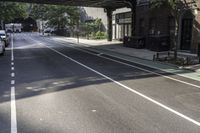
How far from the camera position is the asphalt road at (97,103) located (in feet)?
23.5

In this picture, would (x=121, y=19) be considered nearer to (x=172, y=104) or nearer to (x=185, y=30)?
(x=185, y=30)

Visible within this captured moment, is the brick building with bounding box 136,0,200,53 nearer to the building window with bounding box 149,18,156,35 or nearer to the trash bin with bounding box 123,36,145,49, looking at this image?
the building window with bounding box 149,18,156,35

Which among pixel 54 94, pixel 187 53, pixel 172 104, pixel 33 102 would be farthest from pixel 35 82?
pixel 187 53

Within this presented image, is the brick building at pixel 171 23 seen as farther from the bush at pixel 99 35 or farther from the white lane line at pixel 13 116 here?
the bush at pixel 99 35

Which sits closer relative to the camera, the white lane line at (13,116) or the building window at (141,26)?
the white lane line at (13,116)

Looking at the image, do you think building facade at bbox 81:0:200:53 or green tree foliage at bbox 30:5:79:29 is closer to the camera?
building facade at bbox 81:0:200:53

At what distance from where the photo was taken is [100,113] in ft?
27.0

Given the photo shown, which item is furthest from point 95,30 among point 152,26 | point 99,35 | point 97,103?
point 97,103

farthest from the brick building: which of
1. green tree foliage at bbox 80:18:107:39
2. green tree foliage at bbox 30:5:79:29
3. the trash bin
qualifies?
green tree foliage at bbox 30:5:79:29

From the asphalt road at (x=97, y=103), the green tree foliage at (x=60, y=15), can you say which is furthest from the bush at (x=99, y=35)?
the asphalt road at (x=97, y=103)

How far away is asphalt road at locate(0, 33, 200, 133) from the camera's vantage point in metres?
7.18

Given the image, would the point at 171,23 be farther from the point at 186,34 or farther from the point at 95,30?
the point at 95,30

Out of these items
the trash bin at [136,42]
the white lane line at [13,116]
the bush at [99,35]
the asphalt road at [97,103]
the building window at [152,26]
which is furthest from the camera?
the bush at [99,35]

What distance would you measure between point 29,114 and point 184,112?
12.2ft
